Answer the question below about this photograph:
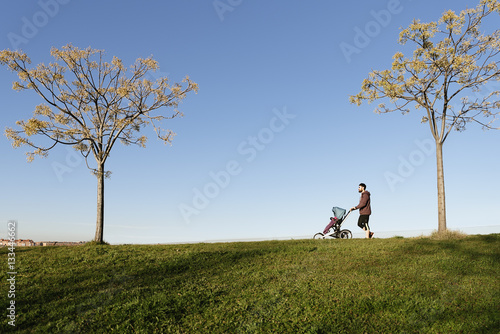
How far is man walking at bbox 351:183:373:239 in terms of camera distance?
19500 mm

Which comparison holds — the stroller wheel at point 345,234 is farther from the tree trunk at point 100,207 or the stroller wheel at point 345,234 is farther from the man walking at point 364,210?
the tree trunk at point 100,207

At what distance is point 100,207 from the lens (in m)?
21.3

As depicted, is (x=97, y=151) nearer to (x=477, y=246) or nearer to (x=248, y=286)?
(x=248, y=286)

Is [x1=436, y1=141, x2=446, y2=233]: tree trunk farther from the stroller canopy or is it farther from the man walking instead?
the stroller canopy

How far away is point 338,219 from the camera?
20344mm

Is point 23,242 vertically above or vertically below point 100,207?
below

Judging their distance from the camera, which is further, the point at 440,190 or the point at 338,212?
the point at 440,190

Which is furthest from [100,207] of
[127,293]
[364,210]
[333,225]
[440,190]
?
[440,190]

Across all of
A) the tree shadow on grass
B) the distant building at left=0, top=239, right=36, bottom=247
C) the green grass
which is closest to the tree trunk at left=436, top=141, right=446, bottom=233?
the green grass

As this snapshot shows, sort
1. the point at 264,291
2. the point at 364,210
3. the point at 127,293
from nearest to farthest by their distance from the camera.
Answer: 1. the point at 127,293
2. the point at 264,291
3. the point at 364,210

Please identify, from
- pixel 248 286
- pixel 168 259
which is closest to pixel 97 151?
pixel 168 259

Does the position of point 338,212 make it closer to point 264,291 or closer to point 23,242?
point 264,291

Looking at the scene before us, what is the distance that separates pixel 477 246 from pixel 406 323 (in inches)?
431

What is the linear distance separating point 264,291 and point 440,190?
15.3 metres
